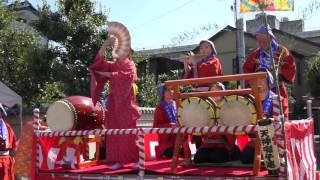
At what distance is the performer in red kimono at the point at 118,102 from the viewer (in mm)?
5961

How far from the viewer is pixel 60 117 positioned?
19.2ft

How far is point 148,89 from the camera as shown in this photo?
48.1 feet

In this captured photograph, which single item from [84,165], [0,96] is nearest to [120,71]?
[84,165]

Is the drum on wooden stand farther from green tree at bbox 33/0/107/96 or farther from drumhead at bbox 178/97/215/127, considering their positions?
green tree at bbox 33/0/107/96

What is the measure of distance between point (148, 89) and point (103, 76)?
8569 millimetres

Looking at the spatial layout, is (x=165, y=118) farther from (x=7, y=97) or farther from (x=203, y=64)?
(x=7, y=97)

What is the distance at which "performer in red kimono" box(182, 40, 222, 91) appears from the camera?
5.91 meters

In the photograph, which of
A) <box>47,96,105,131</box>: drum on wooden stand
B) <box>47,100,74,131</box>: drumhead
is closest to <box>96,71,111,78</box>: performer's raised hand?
<box>47,96,105,131</box>: drum on wooden stand

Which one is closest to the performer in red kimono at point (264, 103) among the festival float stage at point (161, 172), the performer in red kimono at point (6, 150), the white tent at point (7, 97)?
the festival float stage at point (161, 172)

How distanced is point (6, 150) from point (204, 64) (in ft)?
11.5

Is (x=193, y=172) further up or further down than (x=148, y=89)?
further down

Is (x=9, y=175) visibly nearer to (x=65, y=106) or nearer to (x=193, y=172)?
(x=65, y=106)

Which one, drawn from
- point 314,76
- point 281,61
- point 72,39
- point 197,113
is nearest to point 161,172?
point 197,113

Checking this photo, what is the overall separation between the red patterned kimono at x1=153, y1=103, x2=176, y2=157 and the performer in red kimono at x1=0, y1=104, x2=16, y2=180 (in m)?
2.43
